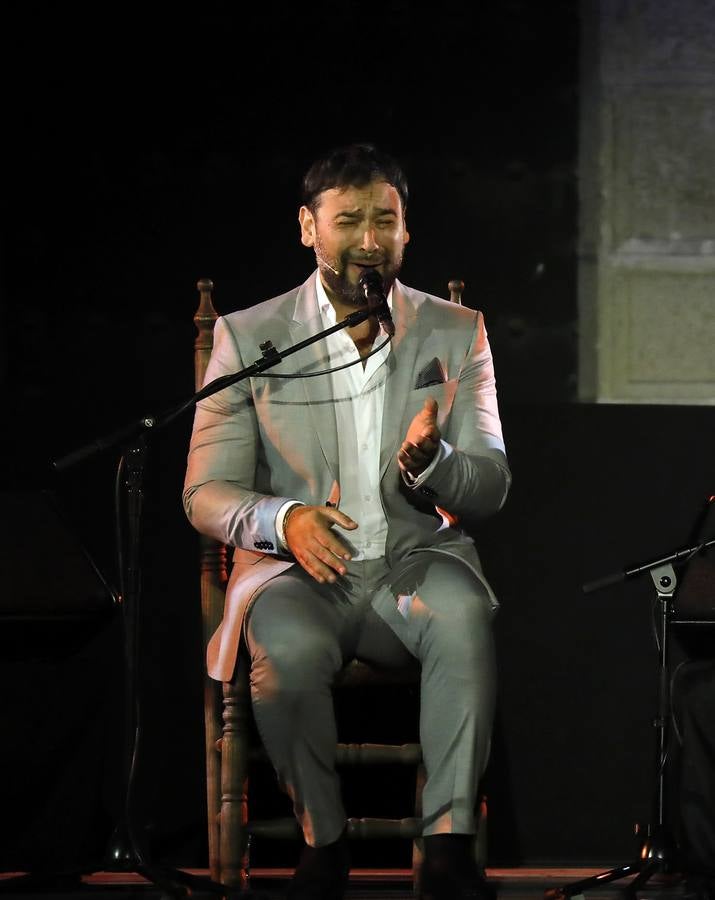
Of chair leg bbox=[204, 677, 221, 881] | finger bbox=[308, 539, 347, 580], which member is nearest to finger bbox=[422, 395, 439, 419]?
finger bbox=[308, 539, 347, 580]

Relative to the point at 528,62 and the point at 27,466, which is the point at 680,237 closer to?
the point at 528,62

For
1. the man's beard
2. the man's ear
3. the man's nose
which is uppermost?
the man's ear

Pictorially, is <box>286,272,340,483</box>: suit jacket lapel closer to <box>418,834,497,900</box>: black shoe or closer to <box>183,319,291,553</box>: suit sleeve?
<box>183,319,291,553</box>: suit sleeve

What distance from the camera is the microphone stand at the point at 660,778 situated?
8.17 feet

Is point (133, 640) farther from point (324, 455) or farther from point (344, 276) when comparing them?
point (344, 276)

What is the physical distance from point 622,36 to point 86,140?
1.35m

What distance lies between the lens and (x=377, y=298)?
252 cm

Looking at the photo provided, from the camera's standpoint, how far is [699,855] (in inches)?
107

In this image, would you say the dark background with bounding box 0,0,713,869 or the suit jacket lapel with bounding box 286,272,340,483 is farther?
the dark background with bounding box 0,0,713,869

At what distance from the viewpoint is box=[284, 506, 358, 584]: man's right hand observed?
7.80 ft

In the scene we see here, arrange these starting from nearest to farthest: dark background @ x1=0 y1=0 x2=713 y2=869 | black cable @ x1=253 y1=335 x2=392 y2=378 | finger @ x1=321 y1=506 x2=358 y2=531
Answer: finger @ x1=321 y1=506 x2=358 y2=531 < black cable @ x1=253 y1=335 x2=392 y2=378 < dark background @ x1=0 y1=0 x2=713 y2=869

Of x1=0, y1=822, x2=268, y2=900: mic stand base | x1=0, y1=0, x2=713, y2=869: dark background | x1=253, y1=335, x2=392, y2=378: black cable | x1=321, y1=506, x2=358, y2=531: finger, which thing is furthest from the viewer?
x1=0, y1=0, x2=713, y2=869: dark background

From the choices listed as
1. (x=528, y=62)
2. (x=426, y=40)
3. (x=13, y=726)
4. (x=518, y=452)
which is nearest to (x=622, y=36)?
(x=528, y=62)

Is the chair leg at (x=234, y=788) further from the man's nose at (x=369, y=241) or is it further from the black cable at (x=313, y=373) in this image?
the man's nose at (x=369, y=241)
